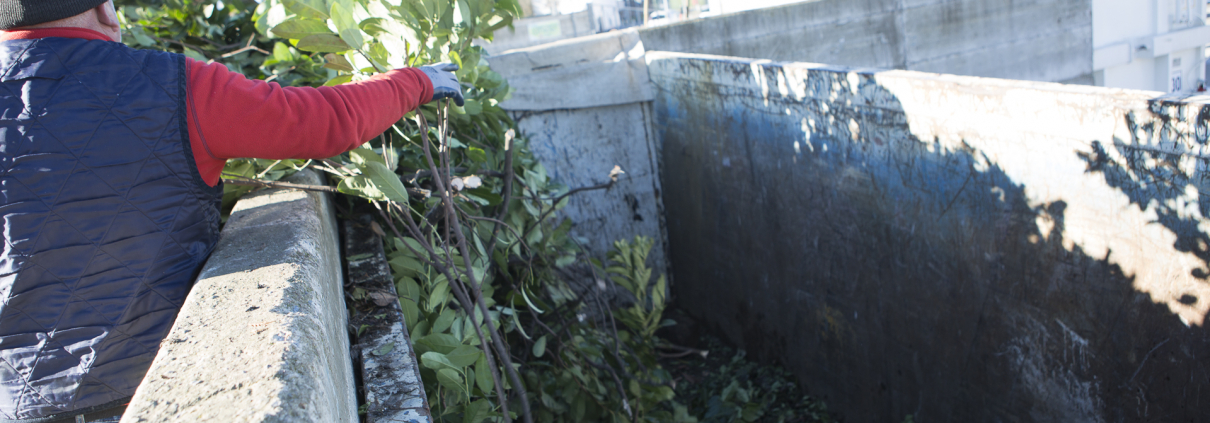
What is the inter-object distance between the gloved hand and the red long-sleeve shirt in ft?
0.88

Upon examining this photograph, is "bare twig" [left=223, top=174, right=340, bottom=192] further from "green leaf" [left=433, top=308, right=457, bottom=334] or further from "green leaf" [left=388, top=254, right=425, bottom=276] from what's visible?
"green leaf" [left=433, top=308, right=457, bottom=334]

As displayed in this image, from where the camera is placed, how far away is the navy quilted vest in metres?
1.25

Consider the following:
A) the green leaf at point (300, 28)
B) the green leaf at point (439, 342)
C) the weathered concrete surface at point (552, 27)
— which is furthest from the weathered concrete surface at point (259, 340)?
the weathered concrete surface at point (552, 27)

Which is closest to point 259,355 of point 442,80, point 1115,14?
point 442,80

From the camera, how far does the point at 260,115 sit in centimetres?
136

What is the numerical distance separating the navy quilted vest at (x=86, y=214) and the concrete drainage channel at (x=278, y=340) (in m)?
0.15

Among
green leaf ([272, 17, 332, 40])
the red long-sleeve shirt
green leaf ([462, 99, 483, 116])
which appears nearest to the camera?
the red long-sleeve shirt

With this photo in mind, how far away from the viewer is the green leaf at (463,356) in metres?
1.85

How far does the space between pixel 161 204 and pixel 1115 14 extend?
10229 millimetres

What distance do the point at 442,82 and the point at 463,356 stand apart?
0.71 metres

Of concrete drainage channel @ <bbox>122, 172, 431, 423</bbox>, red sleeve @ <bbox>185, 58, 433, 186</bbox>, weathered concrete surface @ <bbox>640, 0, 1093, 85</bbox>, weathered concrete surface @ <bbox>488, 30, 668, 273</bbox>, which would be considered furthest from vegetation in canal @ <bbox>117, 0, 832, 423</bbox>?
weathered concrete surface @ <bbox>640, 0, 1093, 85</bbox>

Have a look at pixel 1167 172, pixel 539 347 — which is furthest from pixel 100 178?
pixel 1167 172

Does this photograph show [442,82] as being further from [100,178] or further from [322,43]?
[100,178]

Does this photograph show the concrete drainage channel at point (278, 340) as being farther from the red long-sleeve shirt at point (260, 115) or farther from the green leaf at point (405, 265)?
the red long-sleeve shirt at point (260, 115)
